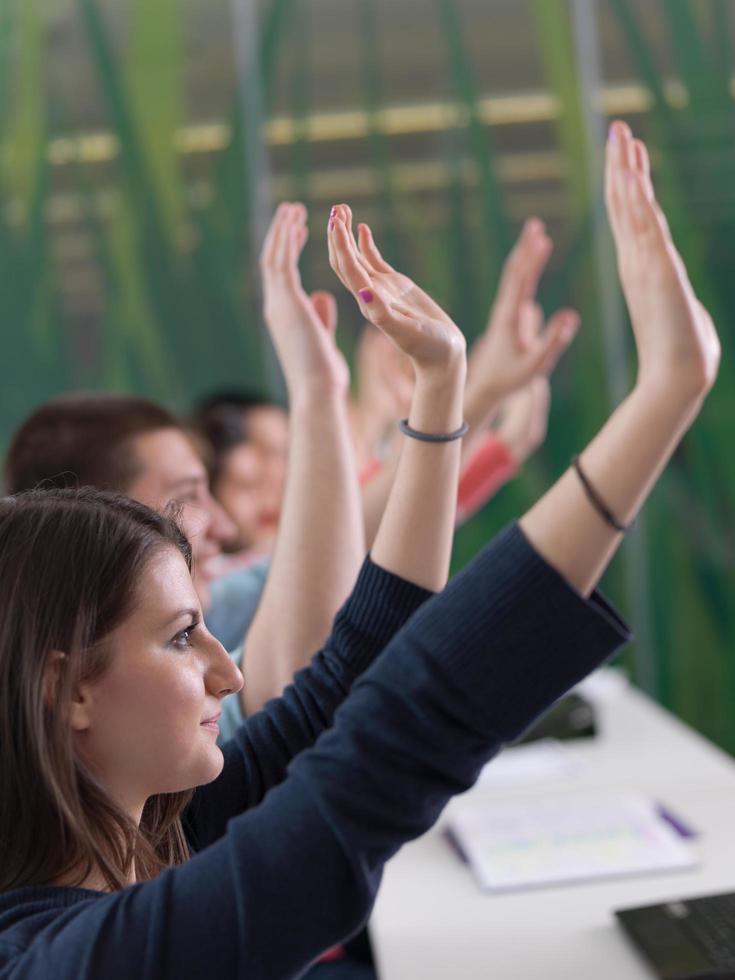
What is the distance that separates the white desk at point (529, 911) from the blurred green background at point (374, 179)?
82.3 inches

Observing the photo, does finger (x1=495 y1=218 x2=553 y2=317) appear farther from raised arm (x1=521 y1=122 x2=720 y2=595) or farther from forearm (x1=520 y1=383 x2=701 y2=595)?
forearm (x1=520 y1=383 x2=701 y2=595)

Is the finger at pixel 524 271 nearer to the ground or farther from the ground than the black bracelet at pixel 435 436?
farther from the ground

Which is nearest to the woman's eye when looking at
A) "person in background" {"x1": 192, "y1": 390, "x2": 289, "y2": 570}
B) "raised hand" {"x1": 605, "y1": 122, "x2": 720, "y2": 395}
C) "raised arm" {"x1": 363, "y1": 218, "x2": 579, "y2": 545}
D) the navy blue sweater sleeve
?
the navy blue sweater sleeve

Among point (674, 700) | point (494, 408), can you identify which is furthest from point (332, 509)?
point (674, 700)

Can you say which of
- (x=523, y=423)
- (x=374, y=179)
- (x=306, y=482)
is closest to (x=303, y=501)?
(x=306, y=482)

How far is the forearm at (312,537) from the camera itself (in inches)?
48.1

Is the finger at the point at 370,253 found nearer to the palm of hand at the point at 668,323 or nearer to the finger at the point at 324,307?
the palm of hand at the point at 668,323

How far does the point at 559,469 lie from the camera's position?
3963 millimetres

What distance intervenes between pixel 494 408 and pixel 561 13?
2722 mm

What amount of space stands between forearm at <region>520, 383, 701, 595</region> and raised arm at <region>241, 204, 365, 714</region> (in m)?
0.53

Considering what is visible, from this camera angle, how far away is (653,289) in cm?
79

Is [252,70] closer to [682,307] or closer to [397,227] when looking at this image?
[397,227]

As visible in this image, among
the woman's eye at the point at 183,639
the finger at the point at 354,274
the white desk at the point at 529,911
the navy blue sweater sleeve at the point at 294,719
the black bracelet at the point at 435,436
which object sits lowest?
the white desk at the point at 529,911

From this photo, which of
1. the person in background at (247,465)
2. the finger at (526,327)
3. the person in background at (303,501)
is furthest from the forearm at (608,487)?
the person in background at (247,465)
